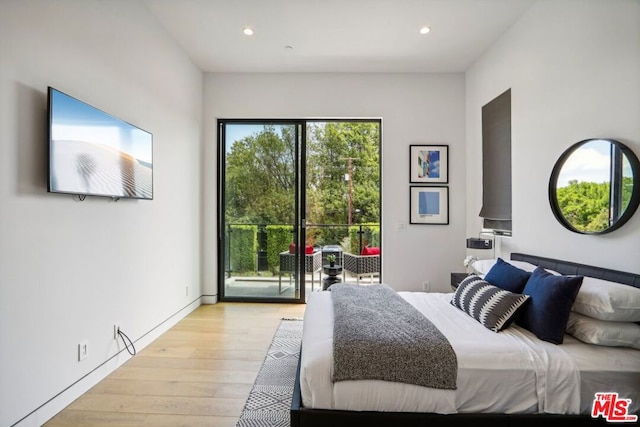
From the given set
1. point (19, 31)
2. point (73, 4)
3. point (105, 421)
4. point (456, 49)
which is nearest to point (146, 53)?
point (73, 4)

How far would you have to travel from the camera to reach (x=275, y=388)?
216 cm

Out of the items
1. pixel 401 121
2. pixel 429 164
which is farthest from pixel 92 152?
pixel 429 164

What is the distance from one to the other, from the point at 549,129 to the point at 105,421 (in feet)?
12.5

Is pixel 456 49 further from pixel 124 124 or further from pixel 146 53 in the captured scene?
pixel 124 124

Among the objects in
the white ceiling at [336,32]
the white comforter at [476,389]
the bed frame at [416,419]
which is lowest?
the bed frame at [416,419]

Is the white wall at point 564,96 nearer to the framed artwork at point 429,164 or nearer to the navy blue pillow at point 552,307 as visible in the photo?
the navy blue pillow at point 552,307

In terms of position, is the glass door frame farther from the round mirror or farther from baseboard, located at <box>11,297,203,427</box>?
the round mirror

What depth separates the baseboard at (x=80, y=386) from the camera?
178 cm

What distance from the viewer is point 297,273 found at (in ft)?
14.0
